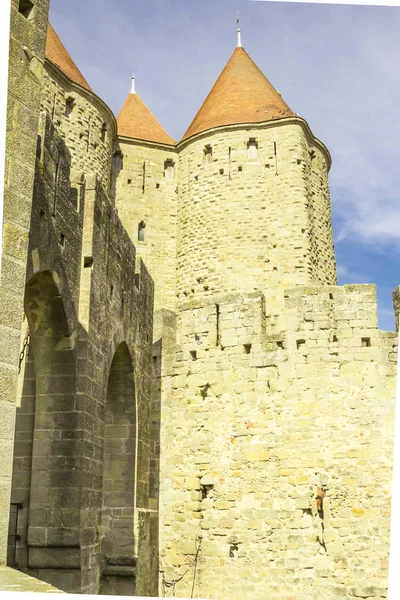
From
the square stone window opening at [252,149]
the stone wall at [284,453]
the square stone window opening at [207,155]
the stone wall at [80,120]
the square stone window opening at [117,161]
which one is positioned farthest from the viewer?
the square stone window opening at [117,161]

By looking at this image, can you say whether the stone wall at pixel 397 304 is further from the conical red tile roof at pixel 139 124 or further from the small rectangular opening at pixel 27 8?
the conical red tile roof at pixel 139 124

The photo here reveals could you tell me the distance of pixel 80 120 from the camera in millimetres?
16859

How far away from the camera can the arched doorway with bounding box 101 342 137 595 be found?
820 centimetres

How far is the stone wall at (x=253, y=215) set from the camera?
57.5 feet

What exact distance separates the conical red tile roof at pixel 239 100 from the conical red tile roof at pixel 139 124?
1016 mm

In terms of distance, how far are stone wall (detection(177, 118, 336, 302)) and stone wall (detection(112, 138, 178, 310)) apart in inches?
18.1

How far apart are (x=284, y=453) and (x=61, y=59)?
13004mm

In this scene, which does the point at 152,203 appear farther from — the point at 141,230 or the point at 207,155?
the point at 207,155

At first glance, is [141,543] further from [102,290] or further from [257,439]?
[102,290]

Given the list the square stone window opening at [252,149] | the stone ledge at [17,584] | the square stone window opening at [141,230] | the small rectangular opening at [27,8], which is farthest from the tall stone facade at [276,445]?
the square stone window opening at [141,230]

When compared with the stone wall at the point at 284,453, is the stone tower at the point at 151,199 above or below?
above

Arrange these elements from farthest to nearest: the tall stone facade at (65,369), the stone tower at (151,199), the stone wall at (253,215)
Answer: the stone tower at (151,199), the stone wall at (253,215), the tall stone facade at (65,369)

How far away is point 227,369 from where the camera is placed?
908 centimetres

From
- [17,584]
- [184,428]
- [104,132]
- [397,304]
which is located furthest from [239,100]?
[17,584]
